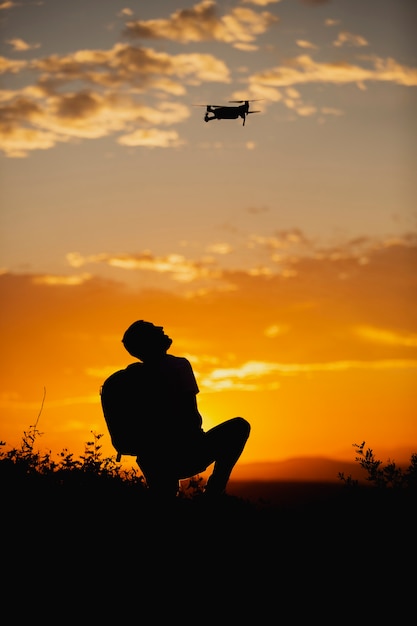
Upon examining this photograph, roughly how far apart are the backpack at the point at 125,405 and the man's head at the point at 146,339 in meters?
0.27

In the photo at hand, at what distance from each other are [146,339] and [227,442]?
1.43m

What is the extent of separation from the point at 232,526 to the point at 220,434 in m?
1.00

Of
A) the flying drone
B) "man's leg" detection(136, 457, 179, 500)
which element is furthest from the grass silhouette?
the flying drone

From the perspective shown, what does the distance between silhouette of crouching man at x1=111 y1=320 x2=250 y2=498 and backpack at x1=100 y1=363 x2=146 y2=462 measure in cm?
1

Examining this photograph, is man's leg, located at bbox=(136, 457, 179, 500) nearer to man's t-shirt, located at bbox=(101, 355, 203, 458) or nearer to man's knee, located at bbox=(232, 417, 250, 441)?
man's t-shirt, located at bbox=(101, 355, 203, 458)

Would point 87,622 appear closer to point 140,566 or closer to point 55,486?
point 140,566

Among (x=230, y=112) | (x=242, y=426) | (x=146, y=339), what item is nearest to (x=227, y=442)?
(x=242, y=426)

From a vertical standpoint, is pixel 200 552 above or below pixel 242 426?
below

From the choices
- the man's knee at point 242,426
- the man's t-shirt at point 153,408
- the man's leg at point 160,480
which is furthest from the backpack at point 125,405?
the man's knee at point 242,426

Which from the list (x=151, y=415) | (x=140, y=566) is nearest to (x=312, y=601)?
(x=140, y=566)

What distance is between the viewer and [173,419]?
8.39 m

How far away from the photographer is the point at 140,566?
7145mm

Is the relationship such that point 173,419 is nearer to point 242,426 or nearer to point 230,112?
point 242,426

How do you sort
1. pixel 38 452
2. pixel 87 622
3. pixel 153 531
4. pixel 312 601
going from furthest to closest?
pixel 38 452, pixel 153 531, pixel 312 601, pixel 87 622
